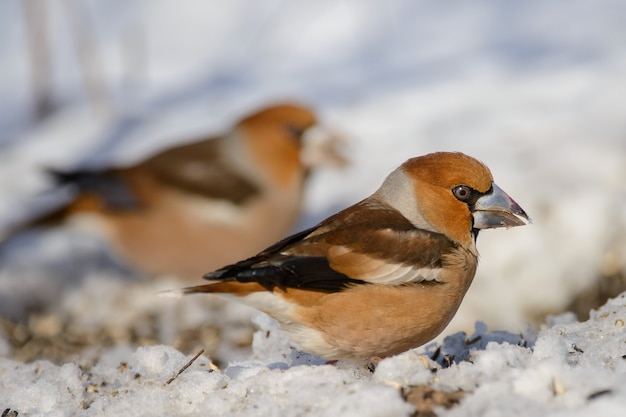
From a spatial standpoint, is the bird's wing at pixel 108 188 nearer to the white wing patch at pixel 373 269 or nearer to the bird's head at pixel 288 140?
the bird's head at pixel 288 140

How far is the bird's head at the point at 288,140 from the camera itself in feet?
24.6

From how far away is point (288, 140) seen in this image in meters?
7.53

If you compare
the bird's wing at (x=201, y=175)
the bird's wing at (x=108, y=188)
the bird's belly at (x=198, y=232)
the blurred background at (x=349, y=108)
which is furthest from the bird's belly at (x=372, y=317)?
the bird's wing at (x=108, y=188)

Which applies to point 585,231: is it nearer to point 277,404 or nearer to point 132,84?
point 277,404

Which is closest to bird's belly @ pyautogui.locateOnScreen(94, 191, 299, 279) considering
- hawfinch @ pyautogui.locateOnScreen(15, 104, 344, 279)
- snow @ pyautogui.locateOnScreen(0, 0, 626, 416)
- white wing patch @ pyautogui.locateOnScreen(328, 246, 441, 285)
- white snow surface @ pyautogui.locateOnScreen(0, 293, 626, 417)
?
hawfinch @ pyautogui.locateOnScreen(15, 104, 344, 279)

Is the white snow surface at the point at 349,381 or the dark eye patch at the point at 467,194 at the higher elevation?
the dark eye patch at the point at 467,194

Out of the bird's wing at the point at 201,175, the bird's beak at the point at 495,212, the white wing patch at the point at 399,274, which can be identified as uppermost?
the bird's beak at the point at 495,212

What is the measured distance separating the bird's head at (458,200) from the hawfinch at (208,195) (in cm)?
337

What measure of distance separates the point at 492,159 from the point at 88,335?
11.2 feet

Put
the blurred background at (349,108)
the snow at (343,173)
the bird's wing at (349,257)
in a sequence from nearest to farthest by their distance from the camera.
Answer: the snow at (343,173) < the bird's wing at (349,257) < the blurred background at (349,108)

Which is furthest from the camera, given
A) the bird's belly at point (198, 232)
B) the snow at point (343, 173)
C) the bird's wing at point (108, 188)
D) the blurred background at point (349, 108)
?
the bird's wing at point (108, 188)

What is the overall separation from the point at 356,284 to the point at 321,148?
4.03m

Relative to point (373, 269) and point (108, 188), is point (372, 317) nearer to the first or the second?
point (373, 269)

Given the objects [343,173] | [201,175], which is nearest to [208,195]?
[201,175]
